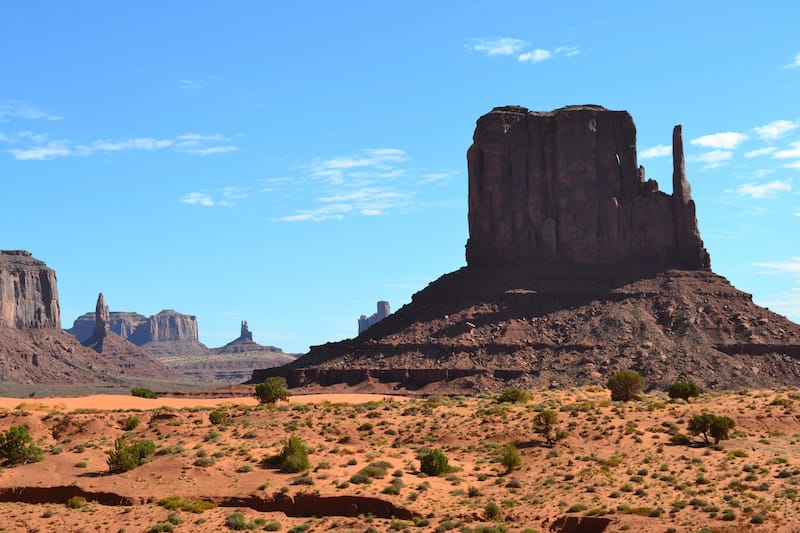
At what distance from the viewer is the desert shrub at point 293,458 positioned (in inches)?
1891

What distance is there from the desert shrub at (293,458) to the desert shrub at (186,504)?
13.7 feet

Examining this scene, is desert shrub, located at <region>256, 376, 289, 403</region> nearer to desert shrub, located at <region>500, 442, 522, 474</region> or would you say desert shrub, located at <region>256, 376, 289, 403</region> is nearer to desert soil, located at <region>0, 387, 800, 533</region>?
desert soil, located at <region>0, 387, 800, 533</region>

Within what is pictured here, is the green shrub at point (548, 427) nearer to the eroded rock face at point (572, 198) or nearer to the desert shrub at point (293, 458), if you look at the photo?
the desert shrub at point (293, 458)

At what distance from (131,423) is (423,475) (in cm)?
1758

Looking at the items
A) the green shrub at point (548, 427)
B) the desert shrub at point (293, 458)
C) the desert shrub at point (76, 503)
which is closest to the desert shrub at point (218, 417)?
the desert shrub at point (293, 458)

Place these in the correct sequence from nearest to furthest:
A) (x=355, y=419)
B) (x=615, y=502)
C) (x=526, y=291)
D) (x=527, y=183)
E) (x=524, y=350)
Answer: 1. (x=615, y=502)
2. (x=355, y=419)
3. (x=524, y=350)
4. (x=526, y=291)
5. (x=527, y=183)

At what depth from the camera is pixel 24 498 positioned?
4747 cm

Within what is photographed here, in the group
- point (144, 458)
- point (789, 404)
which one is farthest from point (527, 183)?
point (144, 458)

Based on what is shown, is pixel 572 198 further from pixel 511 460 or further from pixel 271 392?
pixel 511 460

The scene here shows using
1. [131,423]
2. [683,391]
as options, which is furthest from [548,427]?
[131,423]

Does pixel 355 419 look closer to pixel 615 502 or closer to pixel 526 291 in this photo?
pixel 615 502

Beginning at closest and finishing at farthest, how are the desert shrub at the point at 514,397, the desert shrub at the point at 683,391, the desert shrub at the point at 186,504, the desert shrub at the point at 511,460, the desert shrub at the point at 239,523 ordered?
the desert shrub at the point at 239,523 → the desert shrub at the point at 186,504 → the desert shrub at the point at 511,460 → the desert shrub at the point at 683,391 → the desert shrub at the point at 514,397

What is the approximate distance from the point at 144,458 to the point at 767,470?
26268mm

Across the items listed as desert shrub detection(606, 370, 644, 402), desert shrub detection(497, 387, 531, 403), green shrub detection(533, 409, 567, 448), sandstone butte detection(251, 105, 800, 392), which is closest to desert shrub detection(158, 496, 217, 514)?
green shrub detection(533, 409, 567, 448)
